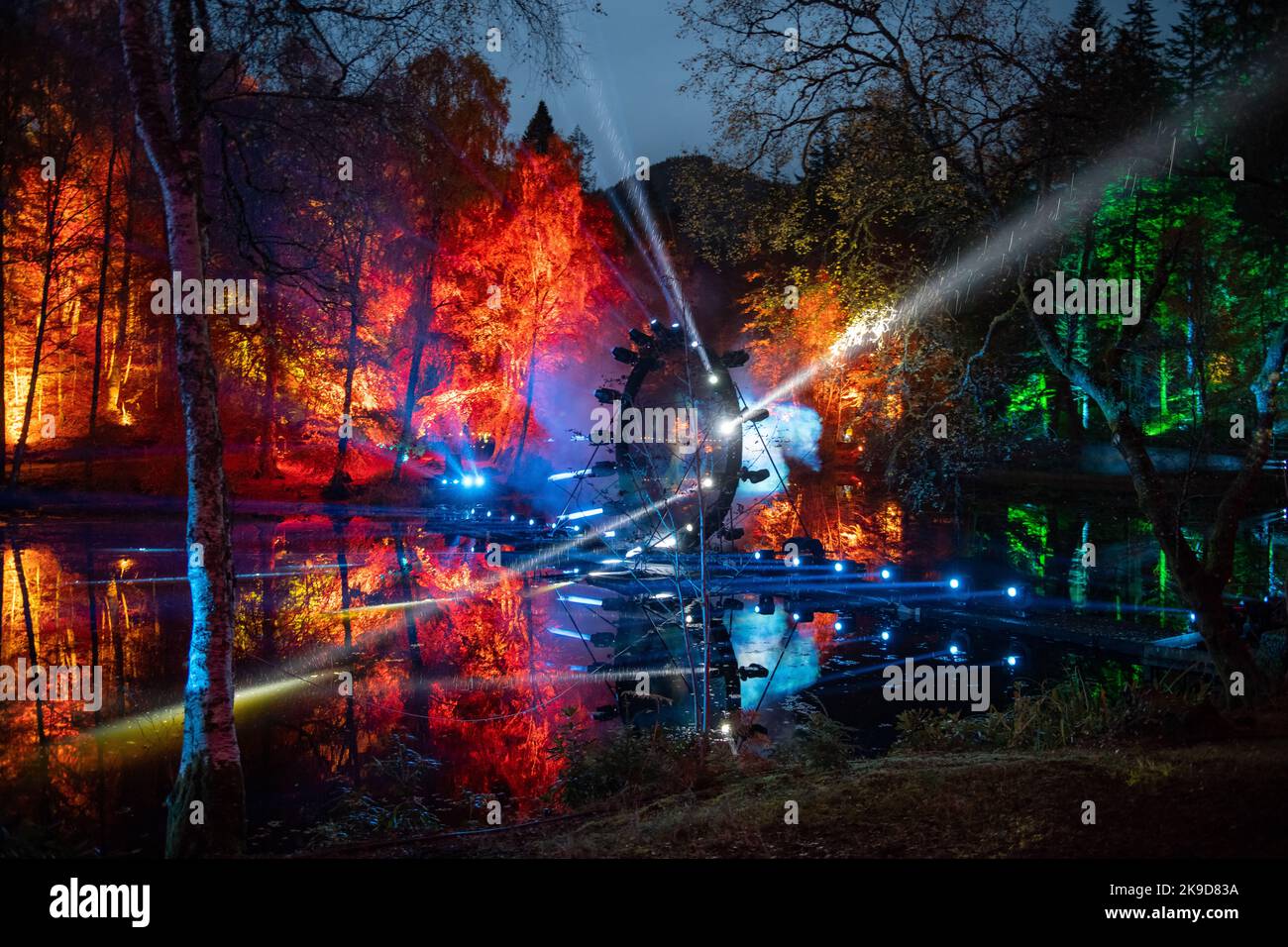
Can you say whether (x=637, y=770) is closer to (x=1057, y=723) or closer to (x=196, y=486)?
(x=1057, y=723)

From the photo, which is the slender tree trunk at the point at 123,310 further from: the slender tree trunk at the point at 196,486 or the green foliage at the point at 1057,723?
the green foliage at the point at 1057,723

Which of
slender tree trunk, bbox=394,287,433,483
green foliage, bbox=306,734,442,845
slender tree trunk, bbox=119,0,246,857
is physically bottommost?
green foliage, bbox=306,734,442,845

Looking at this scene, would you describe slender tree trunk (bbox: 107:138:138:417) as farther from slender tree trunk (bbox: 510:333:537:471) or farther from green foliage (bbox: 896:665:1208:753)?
green foliage (bbox: 896:665:1208:753)

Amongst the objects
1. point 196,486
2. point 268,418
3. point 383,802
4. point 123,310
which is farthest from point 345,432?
point 196,486

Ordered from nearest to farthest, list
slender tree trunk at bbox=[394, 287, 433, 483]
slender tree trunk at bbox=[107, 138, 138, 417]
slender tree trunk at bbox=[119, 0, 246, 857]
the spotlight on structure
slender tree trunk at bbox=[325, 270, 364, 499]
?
slender tree trunk at bbox=[119, 0, 246, 857] < the spotlight on structure < slender tree trunk at bbox=[107, 138, 138, 417] < slender tree trunk at bbox=[325, 270, 364, 499] < slender tree trunk at bbox=[394, 287, 433, 483]

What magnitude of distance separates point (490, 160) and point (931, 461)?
28.2 metres

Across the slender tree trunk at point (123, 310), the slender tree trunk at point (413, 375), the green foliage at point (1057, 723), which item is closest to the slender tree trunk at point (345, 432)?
the slender tree trunk at point (413, 375)

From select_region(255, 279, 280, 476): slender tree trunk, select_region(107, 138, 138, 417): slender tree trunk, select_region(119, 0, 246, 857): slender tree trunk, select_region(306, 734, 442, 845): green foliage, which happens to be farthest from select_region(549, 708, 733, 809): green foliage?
select_region(107, 138, 138, 417): slender tree trunk

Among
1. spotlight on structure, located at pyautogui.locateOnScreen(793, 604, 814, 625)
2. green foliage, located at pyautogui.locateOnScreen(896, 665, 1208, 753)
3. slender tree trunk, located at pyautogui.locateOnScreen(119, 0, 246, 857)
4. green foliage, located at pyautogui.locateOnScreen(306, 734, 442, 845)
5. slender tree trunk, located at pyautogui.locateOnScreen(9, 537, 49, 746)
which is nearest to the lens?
slender tree trunk, located at pyautogui.locateOnScreen(119, 0, 246, 857)

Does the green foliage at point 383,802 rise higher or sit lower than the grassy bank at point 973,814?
lower

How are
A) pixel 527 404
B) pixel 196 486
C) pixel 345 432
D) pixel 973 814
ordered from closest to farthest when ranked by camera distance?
pixel 973 814, pixel 196 486, pixel 345 432, pixel 527 404

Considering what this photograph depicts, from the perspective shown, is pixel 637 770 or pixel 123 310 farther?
pixel 123 310

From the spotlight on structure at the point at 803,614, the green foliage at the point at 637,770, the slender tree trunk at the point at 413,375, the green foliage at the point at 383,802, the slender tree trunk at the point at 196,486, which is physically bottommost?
the green foliage at the point at 383,802

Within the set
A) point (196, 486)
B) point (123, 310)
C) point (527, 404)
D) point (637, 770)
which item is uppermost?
point (123, 310)
